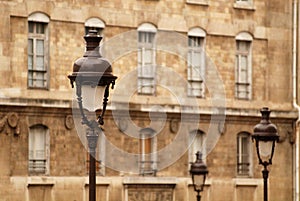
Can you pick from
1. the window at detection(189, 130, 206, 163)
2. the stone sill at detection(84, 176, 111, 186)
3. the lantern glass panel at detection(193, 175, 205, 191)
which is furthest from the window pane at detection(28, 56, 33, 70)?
the window at detection(189, 130, 206, 163)

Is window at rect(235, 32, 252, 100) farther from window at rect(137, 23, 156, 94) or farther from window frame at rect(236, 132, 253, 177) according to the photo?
window at rect(137, 23, 156, 94)

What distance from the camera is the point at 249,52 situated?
181 feet

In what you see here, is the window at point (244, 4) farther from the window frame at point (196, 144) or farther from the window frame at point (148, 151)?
the window frame at point (148, 151)

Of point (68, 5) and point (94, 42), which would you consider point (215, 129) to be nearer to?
point (68, 5)

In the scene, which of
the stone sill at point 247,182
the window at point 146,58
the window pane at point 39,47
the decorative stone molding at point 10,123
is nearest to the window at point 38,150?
the decorative stone molding at point 10,123

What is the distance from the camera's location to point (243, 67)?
54.9 metres

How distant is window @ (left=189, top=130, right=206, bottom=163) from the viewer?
53.7 metres

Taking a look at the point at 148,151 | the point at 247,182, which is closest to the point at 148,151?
the point at 148,151

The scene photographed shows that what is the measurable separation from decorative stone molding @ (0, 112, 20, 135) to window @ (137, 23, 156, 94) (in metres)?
5.24

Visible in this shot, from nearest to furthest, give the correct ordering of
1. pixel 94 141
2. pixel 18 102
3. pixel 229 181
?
pixel 94 141 → pixel 18 102 → pixel 229 181

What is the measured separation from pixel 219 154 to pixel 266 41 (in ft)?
14.6

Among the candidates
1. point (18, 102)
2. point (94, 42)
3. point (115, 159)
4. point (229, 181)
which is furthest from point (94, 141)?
point (229, 181)

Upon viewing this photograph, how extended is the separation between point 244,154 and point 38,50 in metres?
9.70

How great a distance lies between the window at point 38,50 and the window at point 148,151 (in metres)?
4.75
